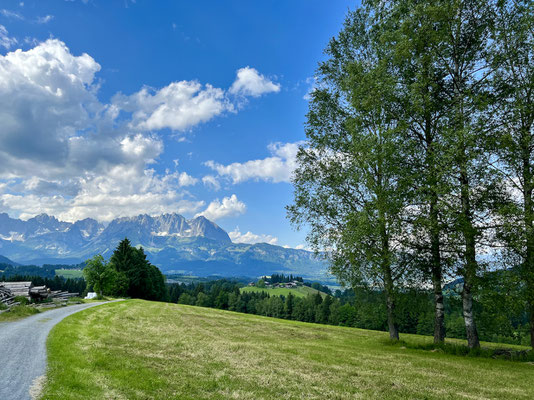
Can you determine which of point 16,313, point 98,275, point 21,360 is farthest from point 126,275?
point 21,360

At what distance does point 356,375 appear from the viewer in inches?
497

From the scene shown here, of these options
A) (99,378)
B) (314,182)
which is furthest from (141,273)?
(99,378)

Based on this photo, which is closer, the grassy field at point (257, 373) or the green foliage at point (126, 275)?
the grassy field at point (257, 373)

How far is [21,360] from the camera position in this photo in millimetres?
12305

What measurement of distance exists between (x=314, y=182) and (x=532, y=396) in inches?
676

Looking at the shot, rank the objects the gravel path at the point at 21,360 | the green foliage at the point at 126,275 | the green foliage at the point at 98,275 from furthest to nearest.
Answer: the green foliage at the point at 126,275 < the green foliage at the point at 98,275 < the gravel path at the point at 21,360

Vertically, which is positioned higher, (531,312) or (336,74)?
(336,74)

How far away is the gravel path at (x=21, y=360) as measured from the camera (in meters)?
9.19

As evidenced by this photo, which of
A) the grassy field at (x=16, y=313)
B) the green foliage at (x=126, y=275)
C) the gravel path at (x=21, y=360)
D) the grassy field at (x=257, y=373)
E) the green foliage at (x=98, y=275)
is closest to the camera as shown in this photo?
the gravel path at (x=21, y=360)

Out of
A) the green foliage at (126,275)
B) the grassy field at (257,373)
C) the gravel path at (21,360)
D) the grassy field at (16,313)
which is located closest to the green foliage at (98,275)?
the green foliage at (126,275)

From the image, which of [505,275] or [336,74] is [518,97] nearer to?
[505,275]

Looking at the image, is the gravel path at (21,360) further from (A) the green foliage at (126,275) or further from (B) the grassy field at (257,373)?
(A) the green foliage at (126,275)

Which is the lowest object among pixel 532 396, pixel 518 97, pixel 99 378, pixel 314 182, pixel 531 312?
pixel 99 378

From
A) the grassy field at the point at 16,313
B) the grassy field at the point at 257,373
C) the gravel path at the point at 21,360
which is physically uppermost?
the grassy field at the point at 257,373
